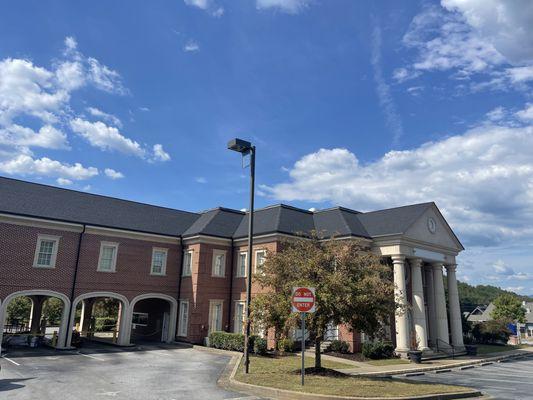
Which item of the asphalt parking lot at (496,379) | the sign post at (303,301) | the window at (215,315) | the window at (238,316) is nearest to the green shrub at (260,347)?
the window at (238,316)

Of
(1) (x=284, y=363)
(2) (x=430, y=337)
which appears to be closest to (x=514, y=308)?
(2) (x=430, y=337)

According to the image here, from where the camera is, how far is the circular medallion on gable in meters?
31.6

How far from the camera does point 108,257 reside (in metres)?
28.1

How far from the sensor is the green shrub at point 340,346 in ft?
84.3

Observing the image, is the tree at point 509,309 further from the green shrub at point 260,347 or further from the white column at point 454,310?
the green shrub at point 260,347

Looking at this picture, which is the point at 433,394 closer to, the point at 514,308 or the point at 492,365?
the point at 492,365

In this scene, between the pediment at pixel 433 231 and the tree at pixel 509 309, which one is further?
the tree at pixel 509 309

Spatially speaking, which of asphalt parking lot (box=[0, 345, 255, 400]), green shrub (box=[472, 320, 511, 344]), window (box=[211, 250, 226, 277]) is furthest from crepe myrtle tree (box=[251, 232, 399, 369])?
green shrub (box=[472, 320, 511, 344])

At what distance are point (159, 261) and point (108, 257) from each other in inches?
152

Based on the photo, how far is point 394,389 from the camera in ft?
44.9

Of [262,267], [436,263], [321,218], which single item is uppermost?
[321,218]

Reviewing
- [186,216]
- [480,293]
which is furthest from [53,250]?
[480,293]

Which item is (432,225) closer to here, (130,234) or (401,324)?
(401,324)

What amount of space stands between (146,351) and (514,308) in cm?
6593
